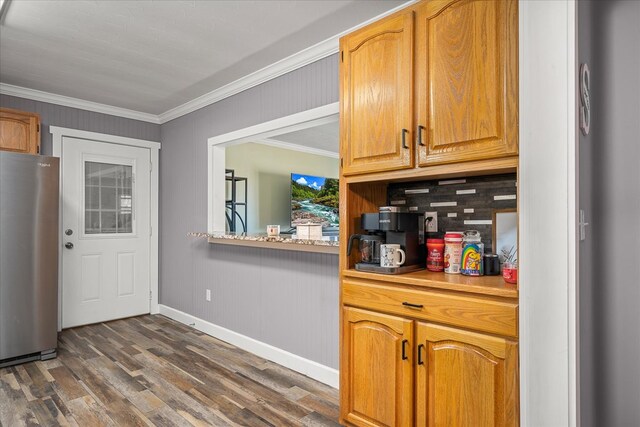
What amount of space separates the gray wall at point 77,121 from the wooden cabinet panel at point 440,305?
3.61m

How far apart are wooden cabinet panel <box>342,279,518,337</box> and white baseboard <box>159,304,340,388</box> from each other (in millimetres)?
937

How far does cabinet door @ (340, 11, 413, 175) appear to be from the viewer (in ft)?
5.97

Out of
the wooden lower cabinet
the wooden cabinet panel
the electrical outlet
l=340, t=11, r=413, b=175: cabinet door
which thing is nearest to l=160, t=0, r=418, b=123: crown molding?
l=340, t=11, r=413, b=175: cabinet door

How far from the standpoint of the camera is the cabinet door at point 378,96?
1.82 meters

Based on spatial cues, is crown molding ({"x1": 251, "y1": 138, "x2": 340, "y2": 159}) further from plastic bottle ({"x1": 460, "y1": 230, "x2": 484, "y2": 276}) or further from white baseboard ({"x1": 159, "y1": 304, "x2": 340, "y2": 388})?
plastic bottle ({"x1": 460, "y1": 230, "x2": 484, "y2": 276})

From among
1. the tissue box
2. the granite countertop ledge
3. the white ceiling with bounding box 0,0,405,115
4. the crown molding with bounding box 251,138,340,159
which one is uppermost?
the white ceiling with bounding box 0,0,405,115

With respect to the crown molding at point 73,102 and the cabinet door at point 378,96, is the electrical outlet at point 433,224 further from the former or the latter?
the crown molding at point 73,102

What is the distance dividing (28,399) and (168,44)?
8.57ft

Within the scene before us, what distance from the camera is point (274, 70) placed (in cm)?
312

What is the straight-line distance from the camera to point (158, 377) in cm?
278

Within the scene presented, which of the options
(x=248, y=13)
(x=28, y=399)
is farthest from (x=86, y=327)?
(x=248, y=13)

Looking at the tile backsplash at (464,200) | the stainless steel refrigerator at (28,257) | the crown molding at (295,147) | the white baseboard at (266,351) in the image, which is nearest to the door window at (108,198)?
the stainless steel refrigerator at (28,257)

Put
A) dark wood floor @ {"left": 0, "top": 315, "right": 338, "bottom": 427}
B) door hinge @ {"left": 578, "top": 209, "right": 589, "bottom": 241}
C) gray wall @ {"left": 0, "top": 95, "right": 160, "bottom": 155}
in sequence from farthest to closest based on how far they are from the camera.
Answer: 1. gray wall @ {"left": 0, "top": 95, "right": 160, "bottom": 155}
2. dark wood floor @ {"left": 0, "top": 315, "right": 338, "bottom": 427}
3. door hinge @ {"left": 578, "top": 209, "right": 589, "bottom": 241}

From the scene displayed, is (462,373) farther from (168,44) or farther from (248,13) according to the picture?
(168,44)
